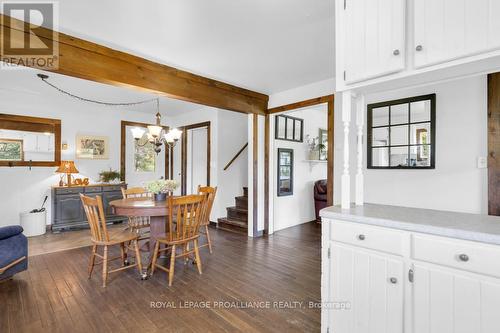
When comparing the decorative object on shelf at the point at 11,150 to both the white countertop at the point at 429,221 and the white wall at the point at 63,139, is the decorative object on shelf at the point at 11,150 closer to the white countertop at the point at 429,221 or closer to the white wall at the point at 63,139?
the white wall at the point at 63,139

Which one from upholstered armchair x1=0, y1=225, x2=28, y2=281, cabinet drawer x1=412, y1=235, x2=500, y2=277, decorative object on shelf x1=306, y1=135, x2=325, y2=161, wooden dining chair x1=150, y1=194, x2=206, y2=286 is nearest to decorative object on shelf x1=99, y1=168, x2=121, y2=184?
upholstered armchair x1=0, y1=225, x2=28, y2=281

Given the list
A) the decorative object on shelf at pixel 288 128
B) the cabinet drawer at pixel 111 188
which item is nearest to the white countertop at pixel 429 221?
the decorative object on shelf at pixel 288 128

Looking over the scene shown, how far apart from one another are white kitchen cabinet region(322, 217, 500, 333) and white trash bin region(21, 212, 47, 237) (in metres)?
5.14

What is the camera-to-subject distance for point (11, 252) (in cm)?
253

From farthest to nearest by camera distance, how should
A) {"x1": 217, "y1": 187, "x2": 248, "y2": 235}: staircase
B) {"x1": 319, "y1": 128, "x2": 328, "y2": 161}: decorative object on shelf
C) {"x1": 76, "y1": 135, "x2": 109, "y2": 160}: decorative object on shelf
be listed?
{"x1": 319, "y1": 128, "x2": 328, "y2": 161}: decorative object on shelf
{"x1": 76, "y1": 135, "x2": 109, "y2": 160}: decorative object on shelf
{"x1": 217, "y1": 187, "x2": 248, "y2": 235}: staircase

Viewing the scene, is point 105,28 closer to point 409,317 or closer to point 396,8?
point 396,8

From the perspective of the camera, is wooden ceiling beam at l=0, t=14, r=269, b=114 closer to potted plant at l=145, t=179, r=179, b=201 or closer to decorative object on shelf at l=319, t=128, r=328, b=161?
potted plant at l=145, t=179, r=179, b=201

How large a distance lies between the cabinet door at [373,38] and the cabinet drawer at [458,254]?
964 millimetres

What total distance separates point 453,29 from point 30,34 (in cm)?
325

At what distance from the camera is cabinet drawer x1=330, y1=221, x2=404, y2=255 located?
1.35 m

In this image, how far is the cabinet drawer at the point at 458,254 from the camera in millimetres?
1104

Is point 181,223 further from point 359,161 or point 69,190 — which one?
point 69,190

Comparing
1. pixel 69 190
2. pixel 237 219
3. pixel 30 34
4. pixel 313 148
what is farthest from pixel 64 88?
pixel 313 148

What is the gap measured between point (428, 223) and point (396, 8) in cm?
122
